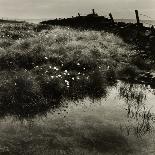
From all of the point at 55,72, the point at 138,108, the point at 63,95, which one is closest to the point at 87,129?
the point at 138,108

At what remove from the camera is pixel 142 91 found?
14672 millimetres

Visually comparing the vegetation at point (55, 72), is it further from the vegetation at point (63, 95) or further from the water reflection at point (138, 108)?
the water reflection at point (138, 108)

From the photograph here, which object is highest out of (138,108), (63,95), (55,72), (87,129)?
(55,72)

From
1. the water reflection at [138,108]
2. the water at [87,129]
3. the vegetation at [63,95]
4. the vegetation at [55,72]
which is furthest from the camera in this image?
the vegetation at [55,72]

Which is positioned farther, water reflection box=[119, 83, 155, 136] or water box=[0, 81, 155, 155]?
water reflection box=[119, 83, 155, 136]

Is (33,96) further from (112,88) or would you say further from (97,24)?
(97,24)

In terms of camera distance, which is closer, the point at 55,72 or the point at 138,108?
the point at 138,108

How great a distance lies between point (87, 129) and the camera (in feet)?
32.0

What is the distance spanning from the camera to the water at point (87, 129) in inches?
334

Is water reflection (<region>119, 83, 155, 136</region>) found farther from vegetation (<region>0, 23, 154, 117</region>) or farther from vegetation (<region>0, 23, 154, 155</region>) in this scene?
vegetation (<region>0, 23, 154, 117</region>)

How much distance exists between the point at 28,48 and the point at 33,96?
10.2 m

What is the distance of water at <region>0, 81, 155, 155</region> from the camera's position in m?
8.48

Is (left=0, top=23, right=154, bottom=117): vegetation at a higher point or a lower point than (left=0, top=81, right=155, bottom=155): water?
higher

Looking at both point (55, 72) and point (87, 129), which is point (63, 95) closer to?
point (55, 72)
